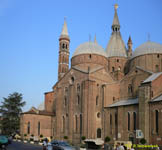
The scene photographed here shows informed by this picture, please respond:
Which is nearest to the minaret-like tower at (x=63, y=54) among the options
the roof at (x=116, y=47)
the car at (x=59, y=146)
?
the roof at (x=116, y=47)

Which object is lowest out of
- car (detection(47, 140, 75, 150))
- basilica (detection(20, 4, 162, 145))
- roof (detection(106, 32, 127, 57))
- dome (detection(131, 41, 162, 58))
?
car (detection(47, 140, 75, 150))

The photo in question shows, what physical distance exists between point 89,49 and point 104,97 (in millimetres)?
12173

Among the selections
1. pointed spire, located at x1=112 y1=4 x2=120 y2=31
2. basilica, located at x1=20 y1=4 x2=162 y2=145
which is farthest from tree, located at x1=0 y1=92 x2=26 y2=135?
pointed spire, located at x1=112 y1=4 x2=120 y2=31

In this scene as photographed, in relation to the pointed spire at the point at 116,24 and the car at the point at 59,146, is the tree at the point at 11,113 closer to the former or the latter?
the pointed spire at the point at 116,24

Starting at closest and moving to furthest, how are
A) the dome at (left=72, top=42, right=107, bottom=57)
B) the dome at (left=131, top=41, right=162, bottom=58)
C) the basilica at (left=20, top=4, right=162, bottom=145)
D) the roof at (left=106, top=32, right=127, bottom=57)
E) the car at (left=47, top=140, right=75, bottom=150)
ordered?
the car at (left=47, top=140, right=75, bottom=150)
the basilica at (left=20, top=4, right=162, bottom=145)
the dome at (left=131, top=41, right=162, bottom=58)
the dome at (left=72, top=42, right=107, bottom=57)
the roof at (left=106, top=32, right=127, bottom=57)

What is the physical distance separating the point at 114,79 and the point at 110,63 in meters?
7.60

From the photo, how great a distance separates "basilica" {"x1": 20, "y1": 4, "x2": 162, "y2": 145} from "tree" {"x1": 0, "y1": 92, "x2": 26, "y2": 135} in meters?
9.57

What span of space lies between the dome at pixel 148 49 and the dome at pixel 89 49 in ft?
23.5

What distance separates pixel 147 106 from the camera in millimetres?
35406

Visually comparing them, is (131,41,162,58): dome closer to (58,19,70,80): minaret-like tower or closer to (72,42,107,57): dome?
(72,42,107,57): dome

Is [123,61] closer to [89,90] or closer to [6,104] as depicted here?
[89,90]

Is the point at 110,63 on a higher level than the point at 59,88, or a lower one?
higher

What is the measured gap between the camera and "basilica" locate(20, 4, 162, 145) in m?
36.2

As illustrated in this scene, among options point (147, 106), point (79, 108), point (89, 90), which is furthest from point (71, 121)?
point (147, 106)
